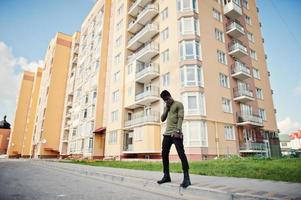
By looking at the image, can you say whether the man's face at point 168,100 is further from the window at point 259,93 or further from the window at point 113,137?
the window at point 259,93

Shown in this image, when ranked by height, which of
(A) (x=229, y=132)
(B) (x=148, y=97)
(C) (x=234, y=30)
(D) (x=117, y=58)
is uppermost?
(C) (x=234, y=30)

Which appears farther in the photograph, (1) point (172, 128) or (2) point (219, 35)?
(2) point (219, 35)

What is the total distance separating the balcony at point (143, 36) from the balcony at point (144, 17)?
1.83m

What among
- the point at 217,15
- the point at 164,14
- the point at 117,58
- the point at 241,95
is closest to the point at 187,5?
the point at 164,14

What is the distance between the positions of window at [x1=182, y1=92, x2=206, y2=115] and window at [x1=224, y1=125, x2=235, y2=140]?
4049 millimetres

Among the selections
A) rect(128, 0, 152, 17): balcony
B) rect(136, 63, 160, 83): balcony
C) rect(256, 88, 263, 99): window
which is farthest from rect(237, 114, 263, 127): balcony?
rect(128, 0, 152, 17): balcony

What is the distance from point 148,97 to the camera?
24.6 meters

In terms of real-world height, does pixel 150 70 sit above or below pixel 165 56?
below

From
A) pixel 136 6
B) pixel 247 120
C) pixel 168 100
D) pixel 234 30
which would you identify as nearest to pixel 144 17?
pixel 136 6

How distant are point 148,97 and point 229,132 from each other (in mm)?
9840

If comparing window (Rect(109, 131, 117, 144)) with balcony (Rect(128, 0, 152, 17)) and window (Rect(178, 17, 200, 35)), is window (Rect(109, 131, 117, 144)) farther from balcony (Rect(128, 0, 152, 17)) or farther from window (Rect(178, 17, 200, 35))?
balcony (Rect(128, 0, 152, 17))

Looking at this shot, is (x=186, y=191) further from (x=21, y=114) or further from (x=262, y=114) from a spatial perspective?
(x=21, y=114)

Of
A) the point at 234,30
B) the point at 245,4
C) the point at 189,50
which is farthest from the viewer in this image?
the point at 245,4

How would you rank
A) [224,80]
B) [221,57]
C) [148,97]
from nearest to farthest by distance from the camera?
[148,97] → [224,80] → [221,57]
